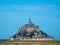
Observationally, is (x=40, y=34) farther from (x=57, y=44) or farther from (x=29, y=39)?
(x=57, y=44)

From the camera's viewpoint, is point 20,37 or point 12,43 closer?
point 12,43

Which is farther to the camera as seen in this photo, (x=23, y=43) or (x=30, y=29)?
(x=30, y=29)

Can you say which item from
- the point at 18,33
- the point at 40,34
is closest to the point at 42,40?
the point at 40,34

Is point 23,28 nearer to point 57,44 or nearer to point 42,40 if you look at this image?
point 42,40

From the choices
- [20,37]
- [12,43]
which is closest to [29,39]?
[20,37]

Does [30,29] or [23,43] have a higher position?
[30,29]

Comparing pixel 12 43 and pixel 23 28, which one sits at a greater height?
pixel 23 28
